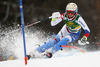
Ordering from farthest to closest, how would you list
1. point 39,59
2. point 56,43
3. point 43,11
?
point 43,11, point 56,43, point 39,59

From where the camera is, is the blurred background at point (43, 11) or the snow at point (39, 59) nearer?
the snow at point (39, 59)

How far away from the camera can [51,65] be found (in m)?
2.97

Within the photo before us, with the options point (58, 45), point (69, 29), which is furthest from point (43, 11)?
point (58, 45)

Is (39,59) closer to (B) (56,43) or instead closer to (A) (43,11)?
(B) (56,43)

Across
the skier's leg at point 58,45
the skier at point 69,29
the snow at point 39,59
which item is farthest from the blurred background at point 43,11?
the skier's leg at point 58,45

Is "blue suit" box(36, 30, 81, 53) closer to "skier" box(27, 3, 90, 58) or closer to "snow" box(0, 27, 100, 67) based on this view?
"skier" box(27, 3, 90, 58)

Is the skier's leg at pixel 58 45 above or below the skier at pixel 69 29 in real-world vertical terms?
below

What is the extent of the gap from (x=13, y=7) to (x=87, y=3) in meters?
3.37

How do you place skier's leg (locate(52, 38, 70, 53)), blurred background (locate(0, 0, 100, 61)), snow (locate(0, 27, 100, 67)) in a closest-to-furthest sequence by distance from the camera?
snow (locate(0, 27, 100, 67)), skier's leg (locate(52, 38, 70, 53)), blurred background (locate(0, 0, 100, 61))

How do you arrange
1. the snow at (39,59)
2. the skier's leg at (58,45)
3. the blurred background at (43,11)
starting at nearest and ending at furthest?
the snow at (39,59), the skier's leg at (58,45), the blurred background at (43,11)

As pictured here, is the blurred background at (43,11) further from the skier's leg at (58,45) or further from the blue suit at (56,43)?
the skier's leg at (58,45)

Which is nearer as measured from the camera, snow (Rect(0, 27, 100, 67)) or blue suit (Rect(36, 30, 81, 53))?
snow (Rect(0, 27, 100, 67))

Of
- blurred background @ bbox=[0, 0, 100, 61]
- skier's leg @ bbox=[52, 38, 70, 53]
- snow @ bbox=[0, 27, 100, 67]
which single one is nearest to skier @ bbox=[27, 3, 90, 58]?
skier's leg @ bbox=[52, 38, 70, 53]

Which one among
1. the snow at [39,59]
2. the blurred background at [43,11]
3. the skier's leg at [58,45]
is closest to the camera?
the snow at [39,59]
